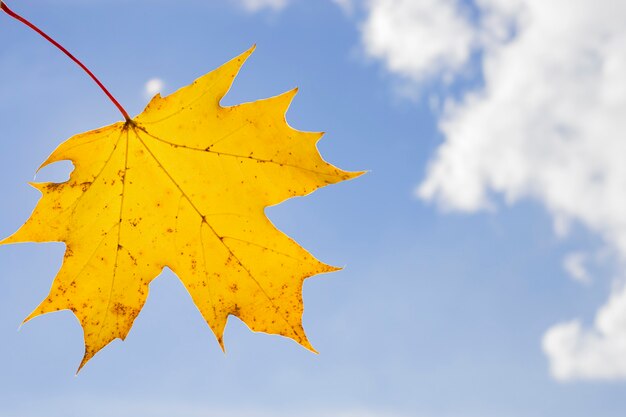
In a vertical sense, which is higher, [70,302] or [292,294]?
[292,294]

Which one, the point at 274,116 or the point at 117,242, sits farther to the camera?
the point at 117,242

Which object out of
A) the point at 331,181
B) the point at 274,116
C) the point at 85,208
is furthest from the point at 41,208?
the point at 331,181

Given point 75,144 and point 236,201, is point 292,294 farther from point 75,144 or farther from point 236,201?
point 75,144

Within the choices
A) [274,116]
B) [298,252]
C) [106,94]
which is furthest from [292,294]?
[106,94]

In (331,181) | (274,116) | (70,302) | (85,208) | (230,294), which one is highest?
(274,116)

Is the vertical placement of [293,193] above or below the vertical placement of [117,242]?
above

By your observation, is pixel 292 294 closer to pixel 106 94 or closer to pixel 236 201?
pixel 236 201
